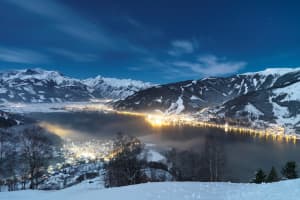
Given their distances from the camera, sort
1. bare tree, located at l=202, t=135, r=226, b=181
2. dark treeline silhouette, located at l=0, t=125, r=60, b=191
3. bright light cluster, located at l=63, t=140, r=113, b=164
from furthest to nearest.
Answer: bright light cluster, located at l=63, t=140, r=113, b=164 < bare tree, located at l=202, t=135, r=226, b=181 < dark treeline silhouette, located at l=0, t=125, r=60, b=191

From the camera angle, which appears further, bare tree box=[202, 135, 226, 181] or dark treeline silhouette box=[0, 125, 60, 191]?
bare tree box=[202, 135, 226, 181]

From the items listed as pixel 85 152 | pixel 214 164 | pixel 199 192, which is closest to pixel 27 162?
pixel 199 192

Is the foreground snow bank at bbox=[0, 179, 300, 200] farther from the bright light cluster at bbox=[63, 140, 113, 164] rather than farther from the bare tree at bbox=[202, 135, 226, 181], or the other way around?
the bright light cluster at bbox=[63, 140, 113, 164]

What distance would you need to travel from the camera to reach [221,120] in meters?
190

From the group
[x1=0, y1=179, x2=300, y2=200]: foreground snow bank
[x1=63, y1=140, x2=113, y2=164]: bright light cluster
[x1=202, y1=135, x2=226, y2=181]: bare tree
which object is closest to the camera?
[x1=0, y1=179, x2=300, y2=200]: foreground snow bank

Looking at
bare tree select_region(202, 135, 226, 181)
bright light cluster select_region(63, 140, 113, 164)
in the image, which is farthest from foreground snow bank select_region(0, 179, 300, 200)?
bright light cluster select_region(63, 140, 113, 164)

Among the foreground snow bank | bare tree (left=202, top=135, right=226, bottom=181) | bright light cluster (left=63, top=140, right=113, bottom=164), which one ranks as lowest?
bright light cluster (left=63, top=140, right=113, bottom=164)

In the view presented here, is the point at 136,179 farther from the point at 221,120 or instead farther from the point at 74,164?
the point at 221,120

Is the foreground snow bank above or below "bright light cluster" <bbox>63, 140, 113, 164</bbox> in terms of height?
above

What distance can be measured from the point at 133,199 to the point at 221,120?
607ft

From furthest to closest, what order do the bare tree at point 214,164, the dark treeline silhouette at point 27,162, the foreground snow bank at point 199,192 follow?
1. the bare tree at point 214,164
2. the dark treeline silhouette at point 27,162
3. the foreground snow bank at point 199,192

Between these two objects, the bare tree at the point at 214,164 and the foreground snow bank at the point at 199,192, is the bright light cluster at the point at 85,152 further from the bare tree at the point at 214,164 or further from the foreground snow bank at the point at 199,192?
the foreground snow bank at the point at 199,192

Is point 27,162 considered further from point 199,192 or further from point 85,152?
point 85,152

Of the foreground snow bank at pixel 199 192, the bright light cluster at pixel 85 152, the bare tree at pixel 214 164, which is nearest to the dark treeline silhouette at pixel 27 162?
the foreground snow bank at pixel 199 192
